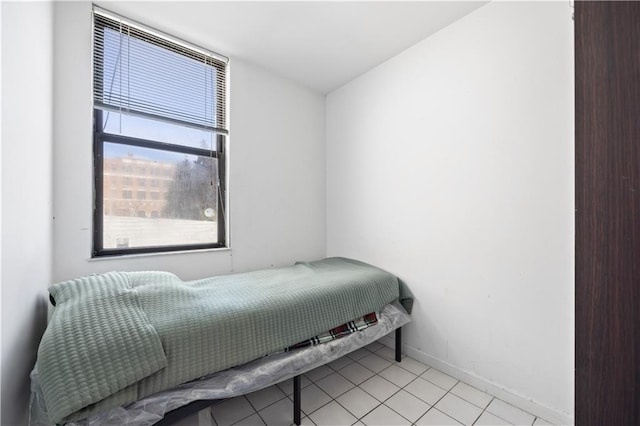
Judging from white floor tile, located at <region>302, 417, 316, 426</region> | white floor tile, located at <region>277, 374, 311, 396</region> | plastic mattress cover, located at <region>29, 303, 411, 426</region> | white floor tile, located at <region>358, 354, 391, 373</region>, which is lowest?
white floor tile, located at <region>358, 354, 391, 373</region>

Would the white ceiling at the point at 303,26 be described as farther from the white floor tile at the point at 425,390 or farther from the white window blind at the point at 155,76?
the white floor tile at the point at 425,390

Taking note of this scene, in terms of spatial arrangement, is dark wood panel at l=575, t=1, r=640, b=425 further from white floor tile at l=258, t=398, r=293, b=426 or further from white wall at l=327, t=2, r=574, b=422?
white floor tile at l=258, t=398, r=293, b=426

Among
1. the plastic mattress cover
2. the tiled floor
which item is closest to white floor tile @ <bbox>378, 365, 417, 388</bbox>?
the tiled floor

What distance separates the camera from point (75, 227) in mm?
1576

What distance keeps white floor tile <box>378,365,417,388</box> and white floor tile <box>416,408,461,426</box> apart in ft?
0.91

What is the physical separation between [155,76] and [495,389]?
130 inches

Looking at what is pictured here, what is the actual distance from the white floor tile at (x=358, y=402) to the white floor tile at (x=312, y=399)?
10 cm

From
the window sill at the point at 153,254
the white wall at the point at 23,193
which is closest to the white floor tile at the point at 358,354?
the window sill at the point at 153,254

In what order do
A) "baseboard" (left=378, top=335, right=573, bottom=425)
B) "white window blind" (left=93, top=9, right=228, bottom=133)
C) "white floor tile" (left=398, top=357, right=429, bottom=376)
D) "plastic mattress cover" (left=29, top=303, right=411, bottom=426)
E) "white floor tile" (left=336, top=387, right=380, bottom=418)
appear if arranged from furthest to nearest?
"white floor tile" (left=398, top=357, right=429, bottom=376)
"white window blind" (left=93, top=9, right=228, bottom=133)
"white floor tile" (left=336, top=387, right=380, bottom=418)
"baseboard" (left=378, top=335, right=573, bottom=425)
"plastic mattress cover" (left=29, top=303, right=411, bottom=426)

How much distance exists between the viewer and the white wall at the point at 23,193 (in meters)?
0.79

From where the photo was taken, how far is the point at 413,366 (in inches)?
75.2

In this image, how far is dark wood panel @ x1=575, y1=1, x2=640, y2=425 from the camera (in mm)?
564

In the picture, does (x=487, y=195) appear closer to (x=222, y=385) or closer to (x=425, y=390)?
(x=425, y=390)

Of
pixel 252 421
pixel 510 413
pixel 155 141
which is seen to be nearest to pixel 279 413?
pixel 252 421
